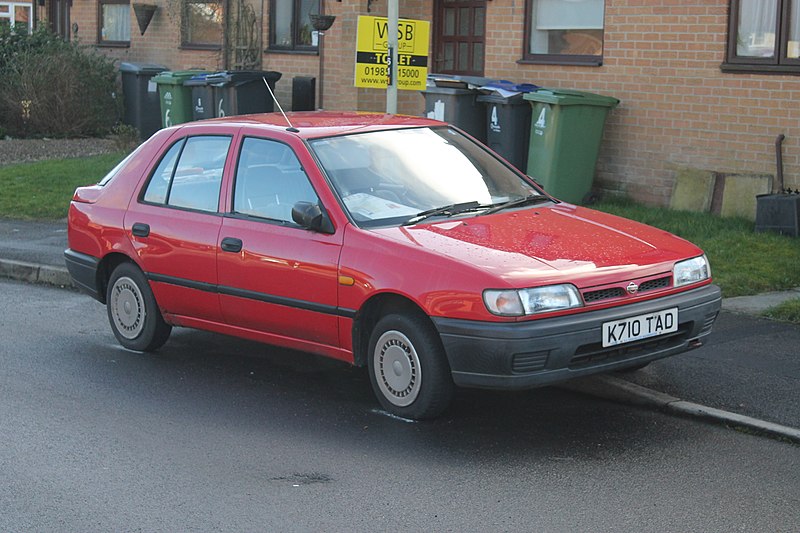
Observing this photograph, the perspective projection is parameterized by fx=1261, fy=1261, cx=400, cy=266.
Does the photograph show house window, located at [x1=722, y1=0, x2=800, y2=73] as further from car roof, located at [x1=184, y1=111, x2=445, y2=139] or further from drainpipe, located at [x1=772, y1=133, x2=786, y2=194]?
car roof, located at [x1=184, y1=111, x2=445, y2=139]

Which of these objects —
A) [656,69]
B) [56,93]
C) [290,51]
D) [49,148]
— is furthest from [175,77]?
[656,69]

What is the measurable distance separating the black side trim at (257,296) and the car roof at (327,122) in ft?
3.09

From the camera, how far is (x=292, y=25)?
19703 mm

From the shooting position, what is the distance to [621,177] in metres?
14.0

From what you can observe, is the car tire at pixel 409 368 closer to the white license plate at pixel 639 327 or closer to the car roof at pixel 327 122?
the white license plate at pixel 639 327

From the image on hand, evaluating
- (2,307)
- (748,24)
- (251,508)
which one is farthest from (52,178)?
(251,508)

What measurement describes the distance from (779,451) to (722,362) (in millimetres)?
1508

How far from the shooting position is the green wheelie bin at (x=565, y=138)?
13234 millimetres

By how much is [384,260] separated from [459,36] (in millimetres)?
10789

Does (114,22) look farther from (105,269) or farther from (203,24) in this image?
(105,269)

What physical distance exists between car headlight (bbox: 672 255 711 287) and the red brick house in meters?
5.98

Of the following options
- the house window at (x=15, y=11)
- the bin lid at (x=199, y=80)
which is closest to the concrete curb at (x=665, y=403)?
the bin lid at (x=199, y=80)

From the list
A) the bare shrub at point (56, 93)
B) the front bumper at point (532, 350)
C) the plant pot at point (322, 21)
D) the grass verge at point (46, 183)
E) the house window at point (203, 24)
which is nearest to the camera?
the front bumper at point (532, 350)

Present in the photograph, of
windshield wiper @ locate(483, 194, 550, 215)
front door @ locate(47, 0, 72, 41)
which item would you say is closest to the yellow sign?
windshield wiper @ locate(483, 194, 550, 215)
